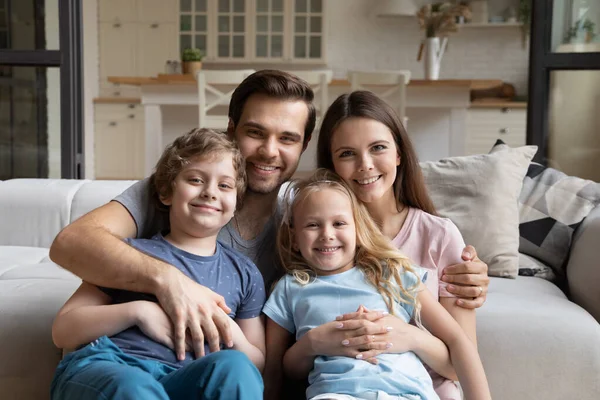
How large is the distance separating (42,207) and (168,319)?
138 cm

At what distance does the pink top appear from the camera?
1.58m

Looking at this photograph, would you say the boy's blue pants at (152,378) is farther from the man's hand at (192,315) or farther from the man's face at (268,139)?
the man's face at (268,139)

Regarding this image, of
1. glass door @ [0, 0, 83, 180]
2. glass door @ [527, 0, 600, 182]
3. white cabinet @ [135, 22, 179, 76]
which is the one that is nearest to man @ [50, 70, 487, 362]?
glass door @ [527, 0, 600, 182]

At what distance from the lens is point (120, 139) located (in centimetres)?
702

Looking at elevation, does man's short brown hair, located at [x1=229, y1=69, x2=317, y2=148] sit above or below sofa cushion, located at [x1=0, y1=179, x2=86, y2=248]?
above

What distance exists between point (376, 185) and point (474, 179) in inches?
28.1

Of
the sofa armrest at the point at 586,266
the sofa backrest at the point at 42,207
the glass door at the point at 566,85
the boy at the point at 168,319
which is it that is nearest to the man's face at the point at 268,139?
the boy at the point at 168,319

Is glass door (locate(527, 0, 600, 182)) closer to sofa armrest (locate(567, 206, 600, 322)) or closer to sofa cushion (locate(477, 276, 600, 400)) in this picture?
sofa armrest (locate(567, 206, 600, 322))

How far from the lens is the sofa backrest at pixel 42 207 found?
256 cm

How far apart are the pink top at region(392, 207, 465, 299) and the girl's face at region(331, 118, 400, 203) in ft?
0.36

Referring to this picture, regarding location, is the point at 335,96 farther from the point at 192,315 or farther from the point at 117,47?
the point at 192,315

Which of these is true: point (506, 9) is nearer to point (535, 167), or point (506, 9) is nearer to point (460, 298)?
point (535, 167)

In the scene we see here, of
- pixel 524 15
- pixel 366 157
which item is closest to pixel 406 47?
pixel 524 15

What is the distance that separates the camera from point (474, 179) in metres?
2.21
